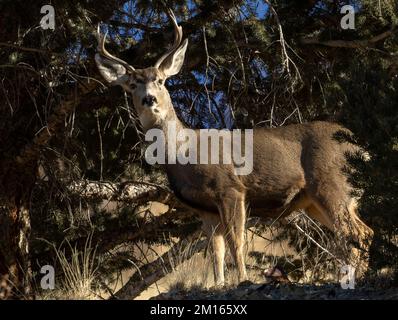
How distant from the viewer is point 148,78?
1205 cm

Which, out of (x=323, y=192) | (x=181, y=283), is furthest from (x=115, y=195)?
(x=181, y=283)

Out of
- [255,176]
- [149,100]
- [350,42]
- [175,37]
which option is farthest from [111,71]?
[350,42]

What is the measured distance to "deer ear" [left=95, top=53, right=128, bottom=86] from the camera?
12109mm

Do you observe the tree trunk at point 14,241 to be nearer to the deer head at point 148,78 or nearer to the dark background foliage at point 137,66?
the dark background foliage at point 137,66

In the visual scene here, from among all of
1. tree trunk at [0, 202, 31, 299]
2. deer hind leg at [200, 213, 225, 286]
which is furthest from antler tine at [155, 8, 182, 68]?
tree trunk at [0, 202, 31, 299]

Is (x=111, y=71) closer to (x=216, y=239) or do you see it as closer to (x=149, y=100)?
(x=149, y=100)

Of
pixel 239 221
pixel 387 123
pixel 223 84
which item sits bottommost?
pixel 239 221

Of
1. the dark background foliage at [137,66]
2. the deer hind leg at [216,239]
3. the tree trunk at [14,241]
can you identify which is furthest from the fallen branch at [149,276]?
the deer hind leg at [216,239]

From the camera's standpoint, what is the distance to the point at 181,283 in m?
9.12

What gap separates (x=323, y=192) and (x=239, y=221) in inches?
40.9

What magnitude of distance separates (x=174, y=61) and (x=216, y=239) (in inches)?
91.0

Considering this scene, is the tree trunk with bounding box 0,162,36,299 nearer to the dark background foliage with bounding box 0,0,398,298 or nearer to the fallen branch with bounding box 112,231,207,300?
the dark background foliage with bounding box 0,0,398,298
